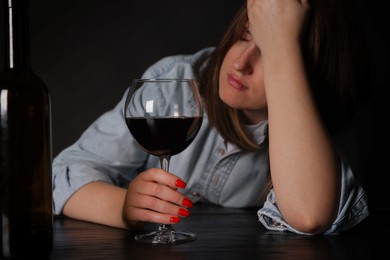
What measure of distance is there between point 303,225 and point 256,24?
45cm

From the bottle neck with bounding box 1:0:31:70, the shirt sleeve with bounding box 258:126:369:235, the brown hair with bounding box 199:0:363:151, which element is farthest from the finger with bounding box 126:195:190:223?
the brown hair with bounding box 199:0:363:151

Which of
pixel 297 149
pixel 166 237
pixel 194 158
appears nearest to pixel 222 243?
pixel 166 237

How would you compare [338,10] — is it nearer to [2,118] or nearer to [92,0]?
[2,118]

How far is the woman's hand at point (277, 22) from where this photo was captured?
50.3 inches

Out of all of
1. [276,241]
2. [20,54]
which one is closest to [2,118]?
[20,54]

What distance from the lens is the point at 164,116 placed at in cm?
96

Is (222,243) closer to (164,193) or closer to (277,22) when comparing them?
(164,193)

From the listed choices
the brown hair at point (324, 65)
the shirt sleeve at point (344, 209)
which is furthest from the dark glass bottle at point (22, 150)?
the brown hair at point (324, 65)

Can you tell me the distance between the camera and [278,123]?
1.22m

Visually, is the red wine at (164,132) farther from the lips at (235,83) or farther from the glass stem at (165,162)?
the lips at (235,83)

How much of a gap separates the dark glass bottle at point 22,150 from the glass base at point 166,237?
0.58 ft

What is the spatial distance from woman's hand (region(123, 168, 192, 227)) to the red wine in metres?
0.05

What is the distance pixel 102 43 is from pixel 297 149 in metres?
1.31

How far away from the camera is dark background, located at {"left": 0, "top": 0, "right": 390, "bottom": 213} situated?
2309mm
